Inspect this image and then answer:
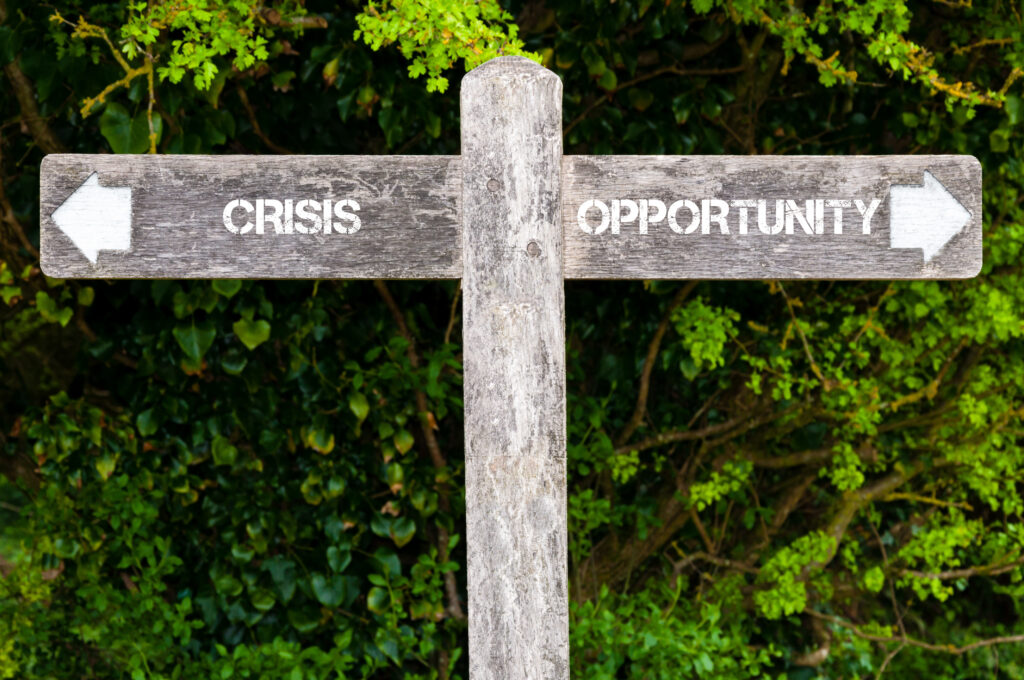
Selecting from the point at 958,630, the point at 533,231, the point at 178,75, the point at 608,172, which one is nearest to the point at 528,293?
the point at 533,231

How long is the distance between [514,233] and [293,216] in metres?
0.41

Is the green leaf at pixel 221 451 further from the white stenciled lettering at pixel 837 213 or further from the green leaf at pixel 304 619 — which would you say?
the white stenciled lettering at pixel 837 213

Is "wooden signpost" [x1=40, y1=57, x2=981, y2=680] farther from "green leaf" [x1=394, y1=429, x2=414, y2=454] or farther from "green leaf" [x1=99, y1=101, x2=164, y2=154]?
"green leaf" [x1=394, y1=429, x2=414, y2=454]

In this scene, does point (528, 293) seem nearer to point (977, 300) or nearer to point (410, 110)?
point (410, 110)

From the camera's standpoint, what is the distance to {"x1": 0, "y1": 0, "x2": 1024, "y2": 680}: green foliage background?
3426 mm

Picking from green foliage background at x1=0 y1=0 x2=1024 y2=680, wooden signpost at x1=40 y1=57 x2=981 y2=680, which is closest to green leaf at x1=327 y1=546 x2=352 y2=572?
green foliage background at x1=0 y1=0 x2=1024 y2=680

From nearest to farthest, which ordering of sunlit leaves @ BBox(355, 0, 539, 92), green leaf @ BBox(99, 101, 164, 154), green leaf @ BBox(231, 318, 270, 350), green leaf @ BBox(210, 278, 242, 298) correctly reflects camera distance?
sunlit leaves @ BBox(355, 0, 539, 92) → green leaf @ BBox(99, 101, 164, 154) → green leaf @ BBox(210, 278, 242, 298) → green leaf @ BBox(231, 318, 270, 350)

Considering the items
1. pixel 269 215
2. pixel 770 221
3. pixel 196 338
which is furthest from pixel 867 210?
pixel 196 338

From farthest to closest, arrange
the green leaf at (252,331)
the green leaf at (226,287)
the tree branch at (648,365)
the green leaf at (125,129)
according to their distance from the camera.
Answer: the tree branch at (648,365) → the green leaf at (252,331) → the green leaf at (226,287) → the green leaf at (125,129)

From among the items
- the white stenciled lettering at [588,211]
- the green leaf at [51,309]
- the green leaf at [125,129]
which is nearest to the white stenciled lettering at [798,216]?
the white stenciled lettering at [588,211]

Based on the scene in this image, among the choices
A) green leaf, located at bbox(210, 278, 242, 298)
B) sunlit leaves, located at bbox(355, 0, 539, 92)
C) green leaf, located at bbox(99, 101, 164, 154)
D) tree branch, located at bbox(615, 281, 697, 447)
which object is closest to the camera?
sunlit leaves, located at bbox(355, 0, 539, 92)

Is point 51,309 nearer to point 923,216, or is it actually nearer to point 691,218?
point 691,218

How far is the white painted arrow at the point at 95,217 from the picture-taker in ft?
6.47

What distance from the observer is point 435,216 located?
1.96 metres
